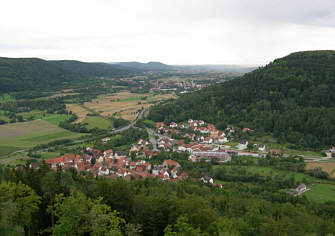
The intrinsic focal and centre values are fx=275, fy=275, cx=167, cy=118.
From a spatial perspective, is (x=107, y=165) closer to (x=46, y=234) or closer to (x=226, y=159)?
(x=226, y=159)

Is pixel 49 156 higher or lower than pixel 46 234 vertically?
lower

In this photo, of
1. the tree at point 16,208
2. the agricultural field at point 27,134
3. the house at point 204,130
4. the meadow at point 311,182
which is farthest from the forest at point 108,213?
the house at point 204,130

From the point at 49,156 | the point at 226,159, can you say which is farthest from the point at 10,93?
the point at 226,159

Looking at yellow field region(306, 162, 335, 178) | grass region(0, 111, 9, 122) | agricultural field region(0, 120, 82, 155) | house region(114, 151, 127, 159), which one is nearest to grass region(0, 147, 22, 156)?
agricultural field region(0, 120, 82, 155)

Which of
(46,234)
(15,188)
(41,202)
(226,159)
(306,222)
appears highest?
(15,188)

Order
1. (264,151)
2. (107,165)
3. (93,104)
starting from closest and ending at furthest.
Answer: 1. (107,165)
2. (264,151)
3. (93,104)

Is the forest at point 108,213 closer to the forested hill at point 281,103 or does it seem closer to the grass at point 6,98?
the forested hill at point 281,103
